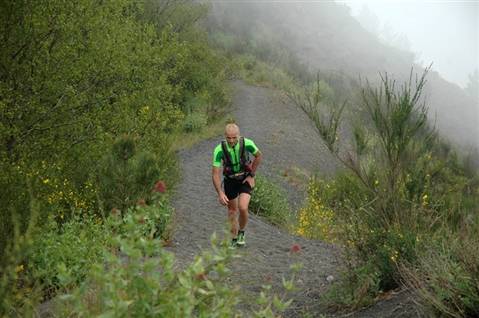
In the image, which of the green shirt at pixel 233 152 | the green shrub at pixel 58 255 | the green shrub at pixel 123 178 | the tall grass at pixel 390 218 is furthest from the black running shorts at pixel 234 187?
the green shrub at pixel 58 255

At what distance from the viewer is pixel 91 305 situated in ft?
13.1

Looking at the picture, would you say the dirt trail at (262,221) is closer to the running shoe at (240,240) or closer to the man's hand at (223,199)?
the running shoe at (240,240)

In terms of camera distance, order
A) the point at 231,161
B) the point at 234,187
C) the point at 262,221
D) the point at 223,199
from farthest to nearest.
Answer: the point at 262,221
the point at 234,187
the point at 231,161
the point at 223,199

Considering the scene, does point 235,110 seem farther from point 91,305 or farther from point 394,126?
point 91,305

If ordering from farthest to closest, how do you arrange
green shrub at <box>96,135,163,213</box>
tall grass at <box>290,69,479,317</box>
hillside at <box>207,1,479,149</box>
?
hillside at <box>207,1,479,149</box> < green shrub at <box>96,135,163,213</box> < tall grass at <box>290,69,479,317</box>

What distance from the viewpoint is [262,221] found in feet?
36.2

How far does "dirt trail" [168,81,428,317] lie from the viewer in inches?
237

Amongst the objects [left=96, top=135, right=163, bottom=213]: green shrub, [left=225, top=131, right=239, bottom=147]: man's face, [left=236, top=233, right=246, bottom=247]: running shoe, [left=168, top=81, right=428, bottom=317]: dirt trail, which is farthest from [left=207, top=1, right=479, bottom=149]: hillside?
[left=225, top=131, right=239, bottom=147]: man's face

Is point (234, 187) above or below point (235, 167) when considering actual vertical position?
below

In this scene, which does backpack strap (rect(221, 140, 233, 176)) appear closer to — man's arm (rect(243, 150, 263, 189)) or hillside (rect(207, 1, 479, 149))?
man's arm (rect(243, 150, 263, 189))

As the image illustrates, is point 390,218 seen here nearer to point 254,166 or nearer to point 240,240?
point 254,166

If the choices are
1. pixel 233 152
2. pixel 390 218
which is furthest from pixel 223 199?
pixel 390 218

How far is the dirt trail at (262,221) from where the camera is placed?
6023 mm

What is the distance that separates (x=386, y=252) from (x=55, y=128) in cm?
525
